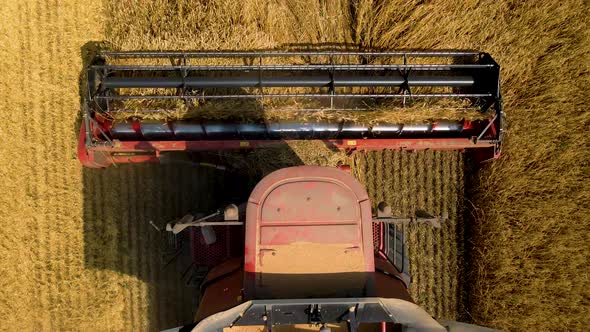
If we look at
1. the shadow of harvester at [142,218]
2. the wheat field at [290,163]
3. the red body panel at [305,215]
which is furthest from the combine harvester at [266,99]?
the red body panel at [305,215]

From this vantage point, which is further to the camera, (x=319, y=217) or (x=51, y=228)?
(x=51, y=228)

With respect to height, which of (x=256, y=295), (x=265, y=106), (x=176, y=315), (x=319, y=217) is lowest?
(x=176, y=315)

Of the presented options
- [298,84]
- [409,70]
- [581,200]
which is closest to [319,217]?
[298,84]

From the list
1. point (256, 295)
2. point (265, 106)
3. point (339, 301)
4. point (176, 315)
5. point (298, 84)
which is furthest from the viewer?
point (176, 315)

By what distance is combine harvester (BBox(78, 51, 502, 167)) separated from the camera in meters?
4.00

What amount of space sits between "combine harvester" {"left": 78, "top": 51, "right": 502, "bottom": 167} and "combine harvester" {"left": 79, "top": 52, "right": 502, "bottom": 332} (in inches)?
0.5

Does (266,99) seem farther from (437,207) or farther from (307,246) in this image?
(437,207)

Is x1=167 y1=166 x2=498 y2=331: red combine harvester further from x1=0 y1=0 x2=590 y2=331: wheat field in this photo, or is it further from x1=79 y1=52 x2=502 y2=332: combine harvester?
x1=0 y1=0 x2=590 y2=331: wheat field

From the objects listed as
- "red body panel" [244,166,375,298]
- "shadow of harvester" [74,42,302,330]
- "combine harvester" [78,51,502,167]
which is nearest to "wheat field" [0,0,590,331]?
"shadow of harvester" [74,42,302,330]

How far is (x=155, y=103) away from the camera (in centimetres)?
425

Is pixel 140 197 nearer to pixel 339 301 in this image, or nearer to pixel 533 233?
pixel 339 301

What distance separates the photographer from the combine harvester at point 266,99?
4.00 m

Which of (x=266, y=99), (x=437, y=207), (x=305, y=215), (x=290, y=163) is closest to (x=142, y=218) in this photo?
(x=290, y=163)

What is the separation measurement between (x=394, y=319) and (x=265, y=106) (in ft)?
7.67
